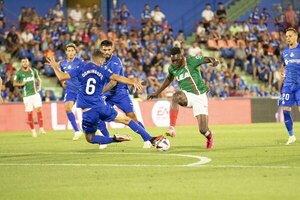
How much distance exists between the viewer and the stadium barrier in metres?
28.8

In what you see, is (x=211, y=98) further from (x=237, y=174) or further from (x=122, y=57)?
(x=237, y=174)

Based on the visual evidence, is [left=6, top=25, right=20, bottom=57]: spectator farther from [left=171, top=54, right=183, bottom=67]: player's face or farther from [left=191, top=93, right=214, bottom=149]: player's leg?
[left=191, top=93, right=214, bottom=149]: player's leg

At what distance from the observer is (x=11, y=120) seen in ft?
94.7

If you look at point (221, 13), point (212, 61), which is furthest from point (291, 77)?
point (221, 13)

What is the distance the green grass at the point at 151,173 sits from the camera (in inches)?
373

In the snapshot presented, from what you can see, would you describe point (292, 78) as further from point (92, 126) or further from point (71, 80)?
point (71, 80)

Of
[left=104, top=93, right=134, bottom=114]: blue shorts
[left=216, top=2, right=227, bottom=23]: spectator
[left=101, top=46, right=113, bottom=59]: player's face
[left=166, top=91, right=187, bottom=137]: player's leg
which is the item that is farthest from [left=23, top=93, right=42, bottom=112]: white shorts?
[left=216, top=2, right=227, bottom=23]: spectator

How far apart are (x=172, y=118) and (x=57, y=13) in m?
19.4

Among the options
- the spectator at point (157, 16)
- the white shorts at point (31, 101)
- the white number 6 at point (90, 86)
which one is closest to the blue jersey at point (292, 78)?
the white number 6 at point (90, 86)

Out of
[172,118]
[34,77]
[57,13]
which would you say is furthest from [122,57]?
[172,118]

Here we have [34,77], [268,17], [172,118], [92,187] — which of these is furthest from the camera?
[268,17]

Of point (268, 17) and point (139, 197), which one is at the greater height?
point (268, 17)

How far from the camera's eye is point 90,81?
14719mm

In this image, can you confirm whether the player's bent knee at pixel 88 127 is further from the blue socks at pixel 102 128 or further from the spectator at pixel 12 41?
the spectator at pixel 12 41
